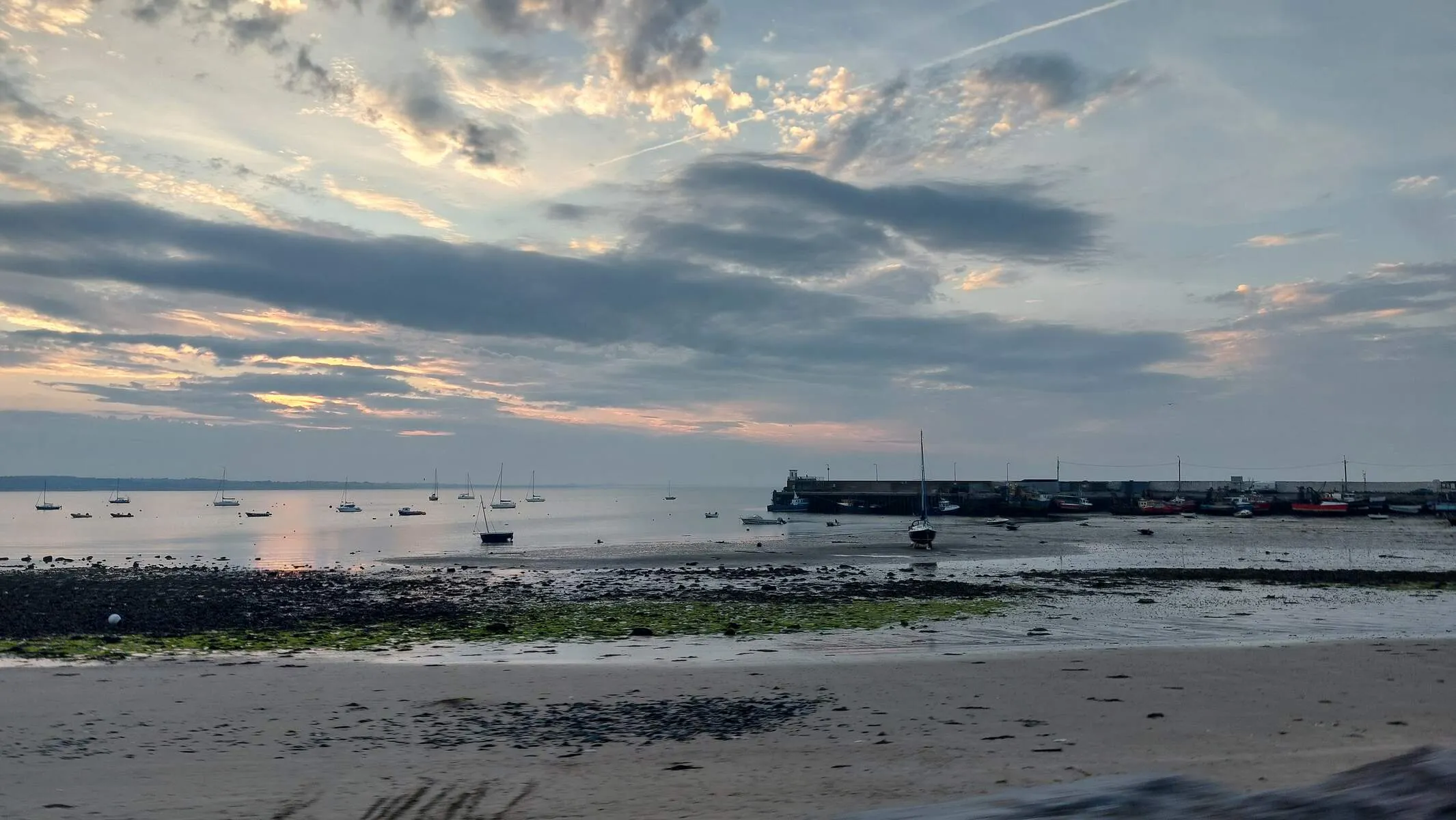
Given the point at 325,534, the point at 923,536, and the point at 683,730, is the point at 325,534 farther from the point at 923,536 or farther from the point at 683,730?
the point at 683,730

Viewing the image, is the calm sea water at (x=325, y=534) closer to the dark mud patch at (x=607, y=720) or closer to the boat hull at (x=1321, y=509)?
the dark mud patch at (x=607, y=720)

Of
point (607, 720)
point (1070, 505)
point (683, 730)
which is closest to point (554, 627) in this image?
point (607, 720)

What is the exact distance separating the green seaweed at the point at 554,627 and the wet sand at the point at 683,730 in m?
3.49

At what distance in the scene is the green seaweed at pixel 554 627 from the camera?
24.6 m

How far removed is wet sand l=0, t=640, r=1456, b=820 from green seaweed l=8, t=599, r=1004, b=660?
137 inches

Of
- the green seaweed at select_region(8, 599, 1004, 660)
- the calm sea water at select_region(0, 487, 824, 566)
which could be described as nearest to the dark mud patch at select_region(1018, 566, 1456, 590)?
the green seaweed at select_region(8, 599, 1004, 660)

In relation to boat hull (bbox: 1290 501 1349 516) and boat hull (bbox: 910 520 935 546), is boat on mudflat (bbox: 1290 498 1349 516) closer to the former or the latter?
boat hull (bbox: 1290 501 1349 516)

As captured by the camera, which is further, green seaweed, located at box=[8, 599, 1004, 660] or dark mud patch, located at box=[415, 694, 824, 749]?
green seaweed, located at box=[8, 599, 1004, 660]

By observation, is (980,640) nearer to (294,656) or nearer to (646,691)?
(646,691)

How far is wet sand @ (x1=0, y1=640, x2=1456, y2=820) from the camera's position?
11.1 m

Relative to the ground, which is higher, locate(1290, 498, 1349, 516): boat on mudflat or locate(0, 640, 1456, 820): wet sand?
locate(0, 640, 1456, 820): wet sand

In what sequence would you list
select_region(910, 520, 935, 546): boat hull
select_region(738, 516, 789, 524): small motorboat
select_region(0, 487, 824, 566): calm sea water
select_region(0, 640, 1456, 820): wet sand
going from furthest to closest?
1. select_region(738, 516, 789, 524): small motorboat
2. select_region(0, 487, 824, 566): calm sea water
3. select_region(910, 520, 935, 546): boat hull
4. select_region(0, 640, 1456, 820): wet sand

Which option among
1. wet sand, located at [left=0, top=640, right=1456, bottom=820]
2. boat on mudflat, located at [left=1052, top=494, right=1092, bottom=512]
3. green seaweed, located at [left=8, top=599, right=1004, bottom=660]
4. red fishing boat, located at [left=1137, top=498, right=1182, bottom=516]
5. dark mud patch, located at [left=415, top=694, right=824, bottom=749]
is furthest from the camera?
boat on mudflat, located at [left=1052, top=494, right=1092, bottom=512]

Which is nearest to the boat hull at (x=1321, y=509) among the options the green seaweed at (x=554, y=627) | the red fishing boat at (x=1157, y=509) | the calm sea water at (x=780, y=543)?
the calm sea water at (x=780, y=543)
